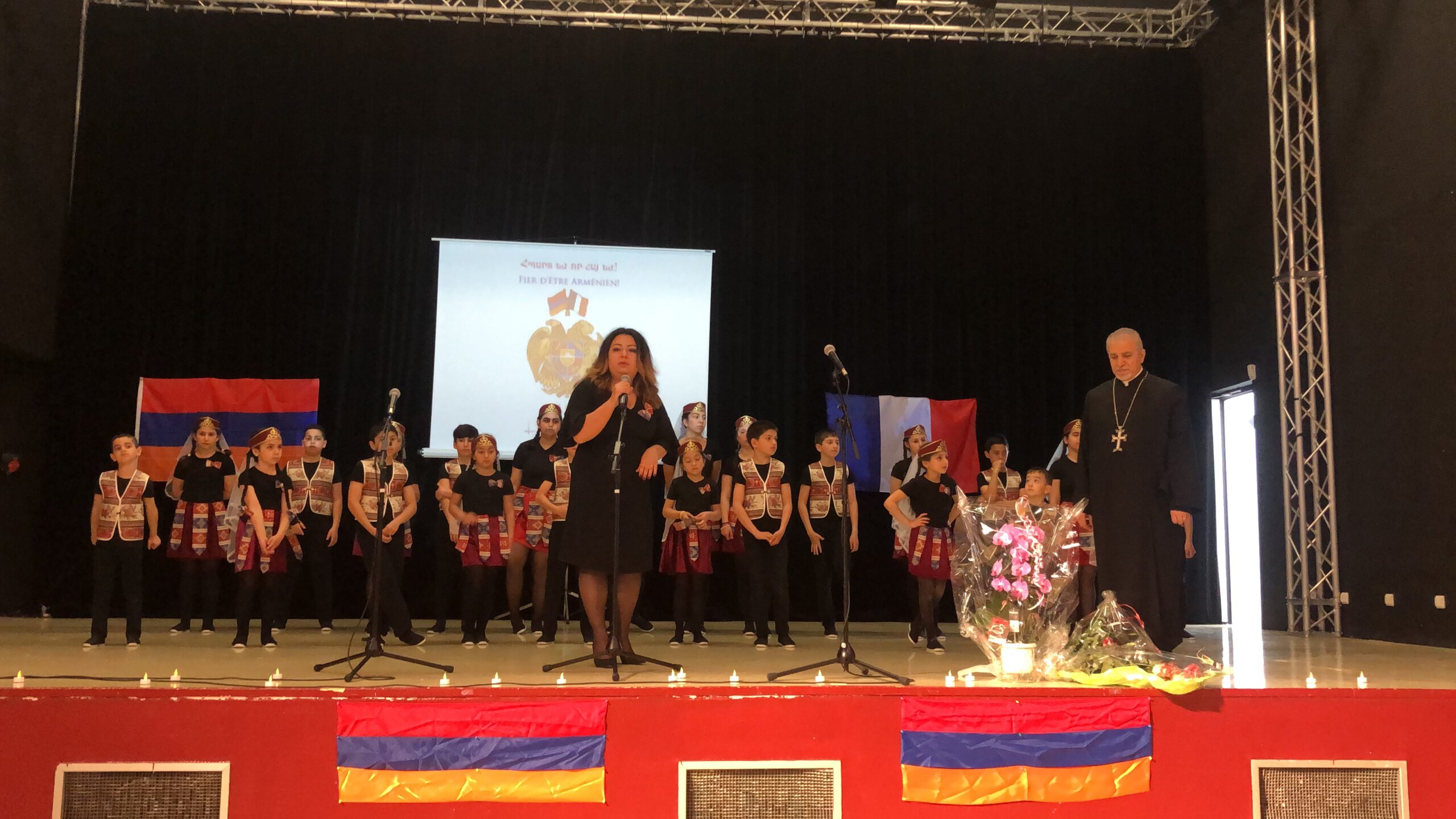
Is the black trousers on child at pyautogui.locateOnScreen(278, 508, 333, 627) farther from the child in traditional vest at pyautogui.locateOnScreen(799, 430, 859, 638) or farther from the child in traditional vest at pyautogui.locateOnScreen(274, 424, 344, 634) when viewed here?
the child in traditional vest at pyautogui.locateOnScreen(799, 430, 859, 638)

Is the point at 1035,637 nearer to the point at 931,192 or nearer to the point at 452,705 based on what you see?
the point at 452,705

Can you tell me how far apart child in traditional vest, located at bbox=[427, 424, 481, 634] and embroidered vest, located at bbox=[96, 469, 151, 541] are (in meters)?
1.67

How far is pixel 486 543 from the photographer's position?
20.0ft

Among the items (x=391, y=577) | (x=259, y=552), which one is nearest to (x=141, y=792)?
(x=391, y=577)

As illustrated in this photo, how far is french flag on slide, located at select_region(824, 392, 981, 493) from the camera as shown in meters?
8.20

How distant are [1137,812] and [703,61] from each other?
690 centimetres

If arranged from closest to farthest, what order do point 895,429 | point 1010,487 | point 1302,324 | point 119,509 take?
point 119,509 → point 1010,487 → point 1302,324 → point 895,429

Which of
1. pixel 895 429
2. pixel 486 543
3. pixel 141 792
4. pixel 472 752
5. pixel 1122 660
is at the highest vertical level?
pixel 895 429

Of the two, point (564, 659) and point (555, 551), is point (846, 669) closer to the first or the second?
point (564, 659)

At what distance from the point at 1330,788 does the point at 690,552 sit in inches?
141

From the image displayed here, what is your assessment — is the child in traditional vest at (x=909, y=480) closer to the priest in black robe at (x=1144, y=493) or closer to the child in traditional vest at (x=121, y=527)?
the priest in black robe at (x=1144, y=493)

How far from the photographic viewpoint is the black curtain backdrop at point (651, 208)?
8.16 m

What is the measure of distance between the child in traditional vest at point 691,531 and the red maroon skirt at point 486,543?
0.97 metres

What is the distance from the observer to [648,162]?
856cm
